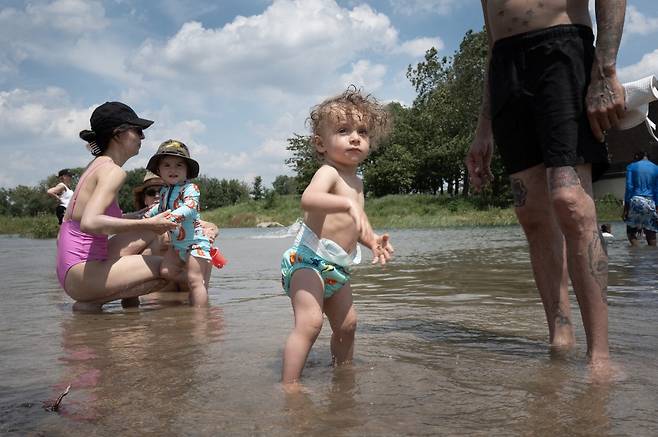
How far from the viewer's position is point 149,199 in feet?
21.8

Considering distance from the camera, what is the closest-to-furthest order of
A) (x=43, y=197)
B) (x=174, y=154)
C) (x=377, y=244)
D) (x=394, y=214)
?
(x=377, y=244) → (x=174, y=154) → (x=394, y=214) → (x=43, y=197)

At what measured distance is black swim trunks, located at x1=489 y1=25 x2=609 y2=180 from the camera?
2.90 metres

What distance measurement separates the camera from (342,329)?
9.50 ft

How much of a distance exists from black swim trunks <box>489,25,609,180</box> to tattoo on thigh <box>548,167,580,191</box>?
0.09 ft

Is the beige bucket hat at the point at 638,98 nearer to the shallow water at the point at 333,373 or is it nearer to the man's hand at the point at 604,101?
the man's hand at the point at 604,101

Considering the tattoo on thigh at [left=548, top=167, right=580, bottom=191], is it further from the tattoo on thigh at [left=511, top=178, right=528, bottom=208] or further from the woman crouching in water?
→ the woman crouching in water

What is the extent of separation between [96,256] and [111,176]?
712mm

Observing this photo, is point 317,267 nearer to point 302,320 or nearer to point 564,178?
point 302,320

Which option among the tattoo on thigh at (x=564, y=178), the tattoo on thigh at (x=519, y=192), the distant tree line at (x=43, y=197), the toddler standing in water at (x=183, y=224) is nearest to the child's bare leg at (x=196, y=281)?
the toddler standing in water at (x=183, y=224)

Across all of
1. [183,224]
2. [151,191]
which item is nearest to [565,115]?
[183,224]

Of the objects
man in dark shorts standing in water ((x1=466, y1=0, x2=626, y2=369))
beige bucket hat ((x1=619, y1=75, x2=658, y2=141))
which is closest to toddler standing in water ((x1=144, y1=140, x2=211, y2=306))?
man in dark shorts standing in water ((x1=466, y1=0, x2=626, y2=369))

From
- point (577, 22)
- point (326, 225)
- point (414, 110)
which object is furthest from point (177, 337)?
point (414, 110)

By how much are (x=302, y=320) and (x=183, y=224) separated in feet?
9.04

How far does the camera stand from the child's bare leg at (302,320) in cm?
255
